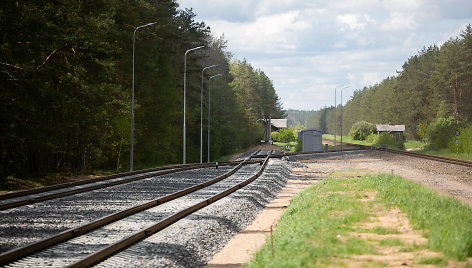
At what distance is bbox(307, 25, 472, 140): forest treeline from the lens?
10112 cm

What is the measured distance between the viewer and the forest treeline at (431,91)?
101125 mm

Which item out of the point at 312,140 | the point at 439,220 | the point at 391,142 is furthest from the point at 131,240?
the point at 391,142

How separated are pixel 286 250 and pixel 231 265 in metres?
1.21

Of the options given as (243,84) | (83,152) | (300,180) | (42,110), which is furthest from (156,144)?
(243,84)

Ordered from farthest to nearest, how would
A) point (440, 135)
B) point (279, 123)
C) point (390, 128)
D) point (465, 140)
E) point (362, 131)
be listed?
point (279, 123), point (362, 131), point (390, 128), point (440, 135), point (465, 140)

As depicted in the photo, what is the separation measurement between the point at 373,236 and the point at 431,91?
4878 inches

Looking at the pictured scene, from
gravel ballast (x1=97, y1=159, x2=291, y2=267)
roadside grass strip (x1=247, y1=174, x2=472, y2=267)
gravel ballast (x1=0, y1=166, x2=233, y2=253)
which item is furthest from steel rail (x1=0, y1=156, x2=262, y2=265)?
roadside grass strip (x1=247, y1=174, x2=472, y2=267)

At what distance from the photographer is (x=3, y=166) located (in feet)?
87.4

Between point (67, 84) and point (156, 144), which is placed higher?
point (67, 84)

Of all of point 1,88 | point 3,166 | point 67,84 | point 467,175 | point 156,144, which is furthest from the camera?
point 156,144

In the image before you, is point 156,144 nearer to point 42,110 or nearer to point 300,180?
point 300,180

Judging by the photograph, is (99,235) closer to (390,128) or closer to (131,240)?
(131,240)

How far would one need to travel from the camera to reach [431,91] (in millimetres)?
127875

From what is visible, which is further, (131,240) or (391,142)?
(391,142)
